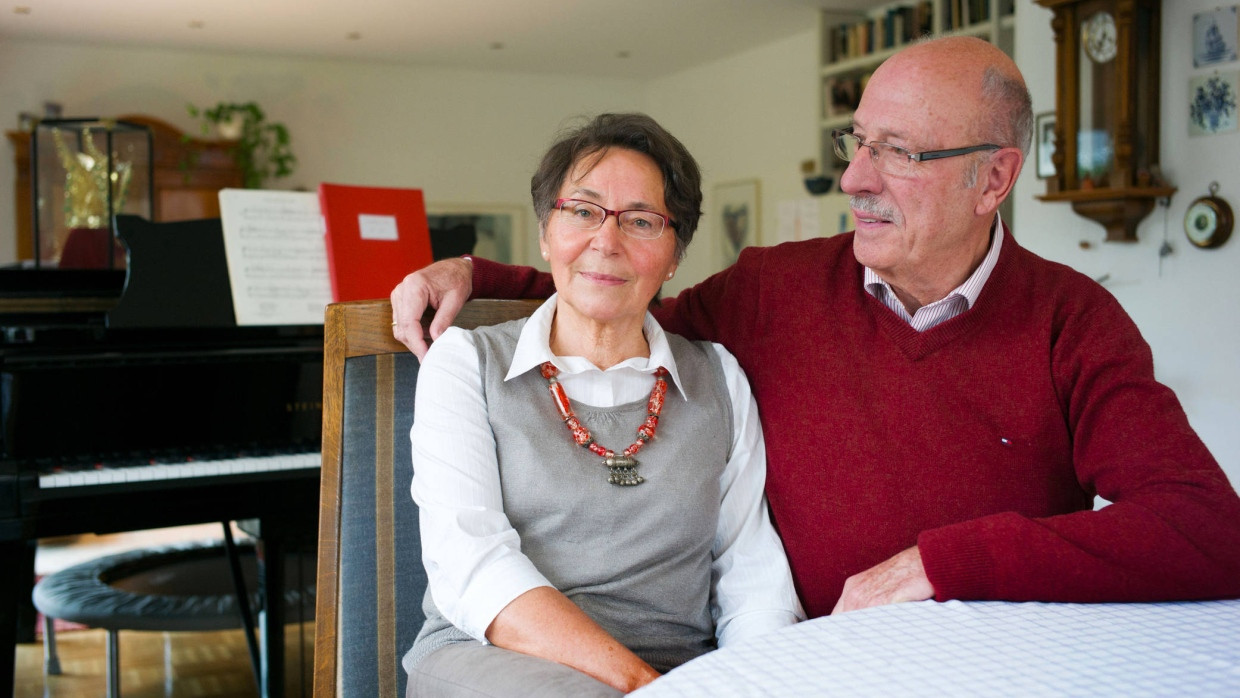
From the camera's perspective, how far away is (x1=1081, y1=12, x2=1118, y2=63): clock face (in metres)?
3.54

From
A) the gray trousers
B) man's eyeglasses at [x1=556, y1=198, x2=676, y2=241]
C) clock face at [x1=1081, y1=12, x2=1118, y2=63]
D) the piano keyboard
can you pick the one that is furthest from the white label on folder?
clock face at [x1=1081, y1=12, x2=1118, y2=63]

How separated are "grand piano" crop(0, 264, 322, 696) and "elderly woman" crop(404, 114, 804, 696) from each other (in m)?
1.29

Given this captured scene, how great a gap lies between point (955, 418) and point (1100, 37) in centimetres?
268

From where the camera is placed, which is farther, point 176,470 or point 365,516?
point 176,470

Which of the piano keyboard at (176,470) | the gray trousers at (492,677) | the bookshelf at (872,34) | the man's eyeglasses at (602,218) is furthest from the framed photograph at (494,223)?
the gray trousers at (492,677)

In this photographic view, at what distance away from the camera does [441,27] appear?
24.8ft

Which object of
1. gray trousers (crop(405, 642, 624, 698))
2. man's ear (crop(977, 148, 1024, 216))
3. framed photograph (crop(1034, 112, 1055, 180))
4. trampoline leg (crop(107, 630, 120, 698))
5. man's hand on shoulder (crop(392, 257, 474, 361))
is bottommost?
trampoline leg (crop(107, 630, 120, 698))

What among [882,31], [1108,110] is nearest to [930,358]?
[1108,110]

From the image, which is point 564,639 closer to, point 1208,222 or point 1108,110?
point 1208,222

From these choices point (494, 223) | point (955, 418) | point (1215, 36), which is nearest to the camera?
point (955, 418)

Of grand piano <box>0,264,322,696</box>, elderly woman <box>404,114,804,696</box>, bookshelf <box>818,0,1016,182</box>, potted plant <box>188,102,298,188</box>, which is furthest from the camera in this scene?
potted plant <box>188,102,298,188</box>

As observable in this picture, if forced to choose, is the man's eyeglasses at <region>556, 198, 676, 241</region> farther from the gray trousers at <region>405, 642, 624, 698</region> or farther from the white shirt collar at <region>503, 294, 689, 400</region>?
the gray trousers at <region>405, 642, 624, 698</region>

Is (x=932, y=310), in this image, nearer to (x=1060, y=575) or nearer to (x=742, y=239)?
(x=1060, y=575)

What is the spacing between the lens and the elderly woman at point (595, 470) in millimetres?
1286
